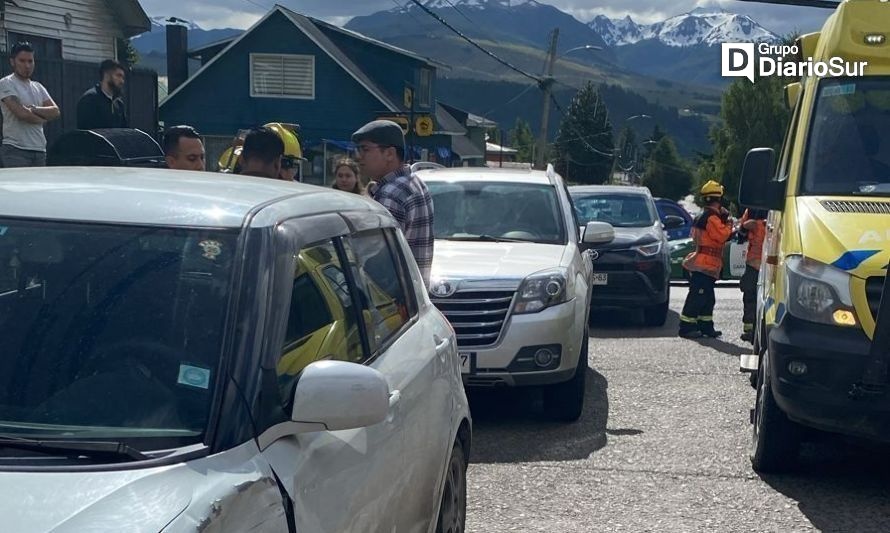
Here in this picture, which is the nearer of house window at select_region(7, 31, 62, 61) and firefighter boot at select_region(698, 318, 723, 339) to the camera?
firefighter boot at select_region(698, 318, 723, 339)

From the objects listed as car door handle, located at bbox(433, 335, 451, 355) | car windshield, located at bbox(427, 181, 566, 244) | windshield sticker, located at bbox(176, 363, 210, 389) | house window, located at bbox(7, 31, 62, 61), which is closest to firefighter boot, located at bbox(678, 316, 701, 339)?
car windshield, located at bbox(427, 181, 566, 244)

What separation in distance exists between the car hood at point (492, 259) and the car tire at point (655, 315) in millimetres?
5514

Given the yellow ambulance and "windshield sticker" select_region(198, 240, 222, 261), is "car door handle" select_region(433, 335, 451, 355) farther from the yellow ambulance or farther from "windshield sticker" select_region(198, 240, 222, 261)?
the yellow ambulance

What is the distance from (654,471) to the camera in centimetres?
662

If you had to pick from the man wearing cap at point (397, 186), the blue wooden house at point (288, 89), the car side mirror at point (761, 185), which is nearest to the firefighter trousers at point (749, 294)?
the car side mirror at point (761, 185)

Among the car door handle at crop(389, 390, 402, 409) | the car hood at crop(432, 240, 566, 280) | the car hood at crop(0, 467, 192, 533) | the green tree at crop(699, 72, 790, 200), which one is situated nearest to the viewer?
the car hood at crop(0, 467, 192, 533)

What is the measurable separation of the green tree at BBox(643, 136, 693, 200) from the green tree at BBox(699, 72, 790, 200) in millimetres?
44954

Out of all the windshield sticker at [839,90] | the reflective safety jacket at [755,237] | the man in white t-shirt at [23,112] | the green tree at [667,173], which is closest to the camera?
the windshield sticker at [839,90]

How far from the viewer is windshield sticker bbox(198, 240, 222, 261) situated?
3074mm

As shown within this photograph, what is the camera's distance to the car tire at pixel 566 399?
7.68 m

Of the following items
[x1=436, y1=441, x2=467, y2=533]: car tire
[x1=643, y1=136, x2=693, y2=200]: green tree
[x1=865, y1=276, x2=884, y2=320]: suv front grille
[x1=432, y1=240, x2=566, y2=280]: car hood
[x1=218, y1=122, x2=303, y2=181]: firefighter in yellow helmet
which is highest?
[x1=218, y1=122, x2=303, y2=181]: firefighter in yellow helmet

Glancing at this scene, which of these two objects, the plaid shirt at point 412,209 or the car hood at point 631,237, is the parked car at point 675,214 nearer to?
the car hood at point 631,237

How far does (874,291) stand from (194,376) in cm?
388

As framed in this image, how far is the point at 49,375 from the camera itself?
9.46 feet
